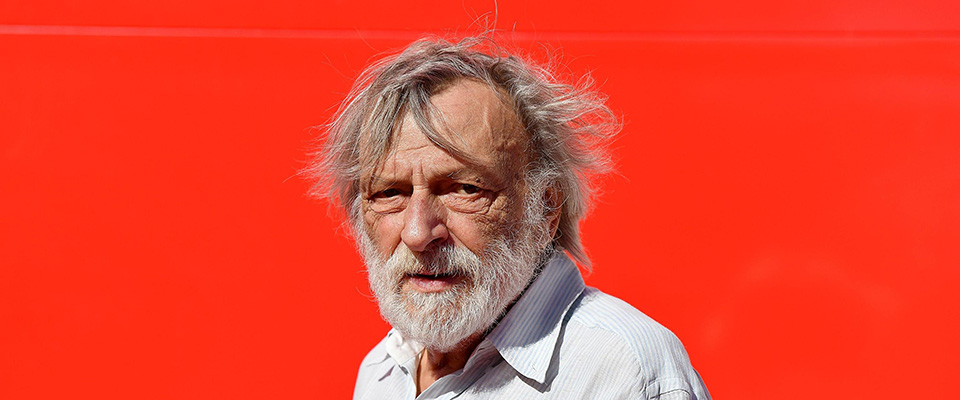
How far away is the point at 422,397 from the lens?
1.46 m

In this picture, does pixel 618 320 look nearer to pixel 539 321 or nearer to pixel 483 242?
pixel 539 321

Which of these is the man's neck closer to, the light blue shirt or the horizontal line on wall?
the light blue shirt

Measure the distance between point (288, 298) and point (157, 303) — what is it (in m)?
0.39

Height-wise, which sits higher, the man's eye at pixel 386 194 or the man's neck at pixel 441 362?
the man's eye at pixel 386 194

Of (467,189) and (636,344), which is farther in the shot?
(467,189)

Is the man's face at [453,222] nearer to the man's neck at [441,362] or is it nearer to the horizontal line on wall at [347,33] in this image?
the man's neck at [441,362]

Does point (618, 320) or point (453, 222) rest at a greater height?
point (453, 222)

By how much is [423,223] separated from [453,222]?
74 mm

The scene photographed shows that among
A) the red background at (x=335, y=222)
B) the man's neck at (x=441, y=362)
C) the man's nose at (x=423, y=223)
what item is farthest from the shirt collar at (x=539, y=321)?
the red background at (x=335, y=222)

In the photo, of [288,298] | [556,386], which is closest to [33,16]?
[288,298]

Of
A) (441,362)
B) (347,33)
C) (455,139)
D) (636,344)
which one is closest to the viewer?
(636,344)

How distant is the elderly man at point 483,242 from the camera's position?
130 cm

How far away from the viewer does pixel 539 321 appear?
4.62 feet

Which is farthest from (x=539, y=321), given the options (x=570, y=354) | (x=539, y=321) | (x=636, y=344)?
(x=636, y=344)
